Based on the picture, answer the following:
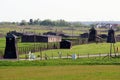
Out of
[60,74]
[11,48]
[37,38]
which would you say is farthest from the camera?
[37,38]

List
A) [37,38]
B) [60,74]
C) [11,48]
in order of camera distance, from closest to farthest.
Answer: [60,74] → [11,48] → [37,38]

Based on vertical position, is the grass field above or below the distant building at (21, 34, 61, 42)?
above

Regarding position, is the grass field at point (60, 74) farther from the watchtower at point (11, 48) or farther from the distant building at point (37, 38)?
the distant building at point (37, 38)

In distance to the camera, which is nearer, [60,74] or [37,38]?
[60,74]

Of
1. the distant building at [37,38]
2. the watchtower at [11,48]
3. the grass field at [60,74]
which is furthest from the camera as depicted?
the distant building at [37,38]

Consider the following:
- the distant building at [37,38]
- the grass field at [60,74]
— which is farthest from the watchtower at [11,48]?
the distant building at [37,38]

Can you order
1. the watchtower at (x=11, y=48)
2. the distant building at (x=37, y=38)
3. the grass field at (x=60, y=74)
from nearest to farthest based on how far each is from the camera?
the grass field at (x=60, y=74) → the watchtower at (x=11, y=48) → the distant building at (x=37, y=38)

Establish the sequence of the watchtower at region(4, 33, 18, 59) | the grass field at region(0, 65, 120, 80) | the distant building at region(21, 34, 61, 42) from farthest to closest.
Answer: the distant building at region(21, 34, 61, 42) → the watchtower at region(4, 33, 18, 59) → the grass field at region(0, 65, 120, 80)

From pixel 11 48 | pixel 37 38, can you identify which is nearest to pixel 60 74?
pixel 11 48

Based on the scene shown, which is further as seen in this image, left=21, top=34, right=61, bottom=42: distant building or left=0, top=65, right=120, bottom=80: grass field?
left=21, top=34, right=61, bottom=42: distant building

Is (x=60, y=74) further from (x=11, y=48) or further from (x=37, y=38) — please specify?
(x=37, y=38)

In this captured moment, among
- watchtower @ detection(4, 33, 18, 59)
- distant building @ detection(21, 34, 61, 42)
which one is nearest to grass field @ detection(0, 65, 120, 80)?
watchtower @ detection(4, 33, 18, 59)

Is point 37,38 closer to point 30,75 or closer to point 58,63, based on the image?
point 58,63

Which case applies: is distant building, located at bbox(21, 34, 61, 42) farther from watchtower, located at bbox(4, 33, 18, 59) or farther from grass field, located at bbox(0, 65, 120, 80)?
grass field, located at bbox(0, 65, 120, 80)
